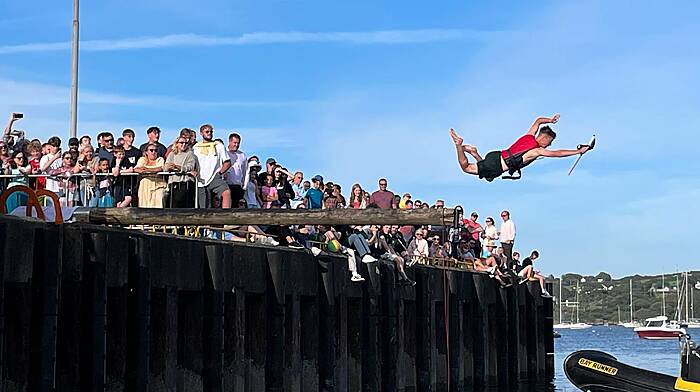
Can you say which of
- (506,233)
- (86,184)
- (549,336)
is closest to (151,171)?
(86,184)

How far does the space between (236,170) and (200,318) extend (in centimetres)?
376

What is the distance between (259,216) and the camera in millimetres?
14312

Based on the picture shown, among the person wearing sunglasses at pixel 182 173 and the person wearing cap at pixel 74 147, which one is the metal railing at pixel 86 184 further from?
the person wearing cap at pixel 74 147

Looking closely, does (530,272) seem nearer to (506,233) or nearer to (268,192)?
(506,233)

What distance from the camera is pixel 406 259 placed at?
28.0 m

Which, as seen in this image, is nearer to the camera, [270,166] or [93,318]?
[93,318]

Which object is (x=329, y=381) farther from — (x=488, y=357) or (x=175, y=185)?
(x=488, y=357)

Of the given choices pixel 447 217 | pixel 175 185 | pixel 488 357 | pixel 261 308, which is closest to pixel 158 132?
pixel 175 185

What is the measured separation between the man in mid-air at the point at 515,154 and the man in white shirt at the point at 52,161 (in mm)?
6908

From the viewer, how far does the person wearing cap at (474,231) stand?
3541 centimetres

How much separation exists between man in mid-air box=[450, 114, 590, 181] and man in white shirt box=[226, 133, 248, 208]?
5822mm

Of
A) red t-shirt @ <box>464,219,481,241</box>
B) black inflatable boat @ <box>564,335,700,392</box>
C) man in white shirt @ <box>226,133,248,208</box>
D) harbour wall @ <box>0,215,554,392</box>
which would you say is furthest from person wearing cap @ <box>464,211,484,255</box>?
man in white shirt @ <box>226,133,248,208</box>

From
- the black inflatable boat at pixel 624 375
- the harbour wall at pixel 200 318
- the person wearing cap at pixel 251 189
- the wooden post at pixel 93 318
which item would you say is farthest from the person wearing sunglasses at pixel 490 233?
the wooden post at pixel 93 318

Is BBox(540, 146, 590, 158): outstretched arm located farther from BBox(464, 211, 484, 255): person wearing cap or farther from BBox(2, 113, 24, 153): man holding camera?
BBox(464, 211, 484, 255): person wearing cap
